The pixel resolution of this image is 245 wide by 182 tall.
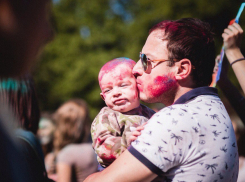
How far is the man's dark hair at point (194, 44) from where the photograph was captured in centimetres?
204

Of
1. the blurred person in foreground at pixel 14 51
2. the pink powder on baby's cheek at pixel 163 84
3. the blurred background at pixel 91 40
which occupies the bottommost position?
the blurred background at pixel 91 40

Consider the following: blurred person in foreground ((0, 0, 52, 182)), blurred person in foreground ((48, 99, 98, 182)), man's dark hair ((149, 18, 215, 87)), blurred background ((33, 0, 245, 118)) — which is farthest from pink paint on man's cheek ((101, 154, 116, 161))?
blurred background ((33, 0, 245, 118))

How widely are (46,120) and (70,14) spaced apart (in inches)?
835

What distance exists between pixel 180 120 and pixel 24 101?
1.65 meters

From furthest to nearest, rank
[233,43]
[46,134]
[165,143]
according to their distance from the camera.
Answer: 1. [46,134]
2. [233,43]
3. [165,143]

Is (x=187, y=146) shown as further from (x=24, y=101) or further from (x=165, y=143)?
(x=24, y=101)

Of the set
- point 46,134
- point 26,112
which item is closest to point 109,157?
point 26,112

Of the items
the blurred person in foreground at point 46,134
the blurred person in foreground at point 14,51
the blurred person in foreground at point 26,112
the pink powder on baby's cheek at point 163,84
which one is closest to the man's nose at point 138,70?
the pink powder on baby's cheek at point 163,84

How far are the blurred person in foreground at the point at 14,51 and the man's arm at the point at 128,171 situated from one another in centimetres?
75

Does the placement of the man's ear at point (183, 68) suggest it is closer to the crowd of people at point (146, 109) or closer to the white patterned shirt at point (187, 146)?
the crowd of people at point (146, 109)

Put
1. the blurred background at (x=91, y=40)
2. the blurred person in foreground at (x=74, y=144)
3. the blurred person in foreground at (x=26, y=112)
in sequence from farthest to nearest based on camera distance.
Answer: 1. the blurred background at (x=91, y=40)
2. the blurred person in foreground at (x=74, y=144)
3. the blurred person in foreground at (x=26, y=112)

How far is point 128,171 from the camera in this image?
1.70 m

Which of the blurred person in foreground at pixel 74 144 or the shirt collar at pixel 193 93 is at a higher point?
the shirt collar at pixel 193 93

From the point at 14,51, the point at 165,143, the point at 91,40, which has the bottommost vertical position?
the point at 91,40
